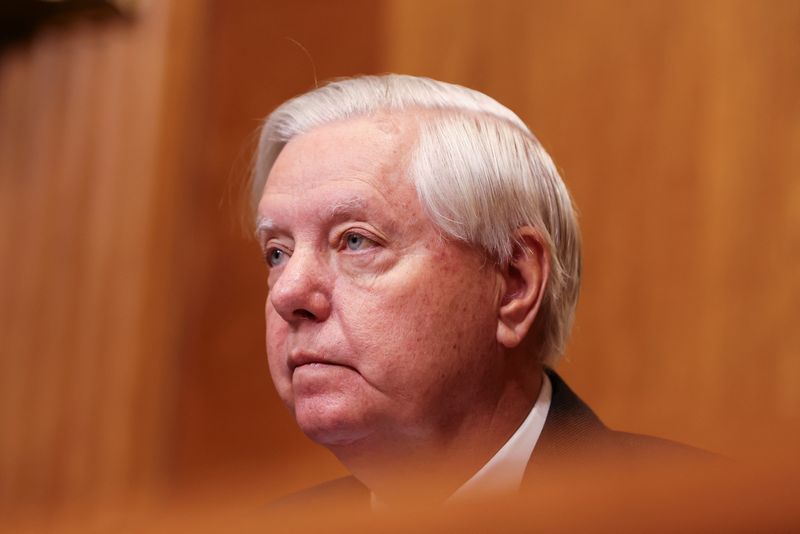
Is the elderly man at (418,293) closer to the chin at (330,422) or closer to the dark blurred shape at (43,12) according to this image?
the chin at (330,422)

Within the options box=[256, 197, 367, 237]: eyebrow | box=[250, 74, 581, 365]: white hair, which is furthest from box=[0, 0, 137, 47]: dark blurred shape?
box=[256, 197, 367, 237]: eyebrow

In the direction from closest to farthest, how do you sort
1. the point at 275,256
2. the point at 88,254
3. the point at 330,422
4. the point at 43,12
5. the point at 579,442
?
1. the point at 330,422
2. the point at 579,442
3. the point at 275,256
4. the point at 88,254
5. the point at 43,12

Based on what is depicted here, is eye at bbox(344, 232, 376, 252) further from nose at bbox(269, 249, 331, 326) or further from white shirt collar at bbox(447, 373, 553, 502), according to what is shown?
white shirt collar at bbox(447, 373, 553, 502)

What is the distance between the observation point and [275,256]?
77.1 inches

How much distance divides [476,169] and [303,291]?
13.9 inches

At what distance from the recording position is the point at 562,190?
6.52ft

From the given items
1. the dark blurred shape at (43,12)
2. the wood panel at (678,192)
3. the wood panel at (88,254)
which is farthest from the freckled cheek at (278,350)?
the dark blurred shape at (43,12)

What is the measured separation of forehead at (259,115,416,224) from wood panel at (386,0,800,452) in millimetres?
1409

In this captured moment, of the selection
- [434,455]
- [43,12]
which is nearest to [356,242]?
[434,455]

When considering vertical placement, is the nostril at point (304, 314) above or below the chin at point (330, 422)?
above

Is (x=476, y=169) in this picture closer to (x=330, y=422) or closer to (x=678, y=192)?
(x=330, y=422)

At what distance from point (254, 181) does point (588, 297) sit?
1516 mm

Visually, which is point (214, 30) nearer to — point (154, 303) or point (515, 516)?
point (154, 303)

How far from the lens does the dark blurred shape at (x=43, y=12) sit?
402 cm
